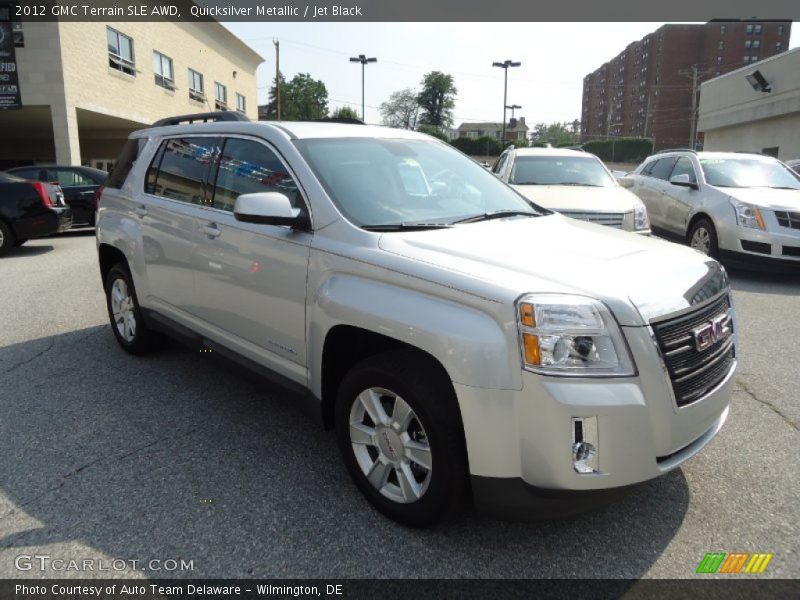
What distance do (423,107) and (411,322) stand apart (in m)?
105

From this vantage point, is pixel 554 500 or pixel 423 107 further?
pixel 423 107

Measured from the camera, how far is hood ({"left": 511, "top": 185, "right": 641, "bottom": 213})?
748cm

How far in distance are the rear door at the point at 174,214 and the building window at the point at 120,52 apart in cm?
2133

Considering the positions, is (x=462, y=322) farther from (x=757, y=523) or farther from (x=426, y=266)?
(x=757, y=523)

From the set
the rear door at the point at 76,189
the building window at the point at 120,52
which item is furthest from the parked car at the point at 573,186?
the building window at the point at 120,52

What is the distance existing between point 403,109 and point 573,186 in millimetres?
100037

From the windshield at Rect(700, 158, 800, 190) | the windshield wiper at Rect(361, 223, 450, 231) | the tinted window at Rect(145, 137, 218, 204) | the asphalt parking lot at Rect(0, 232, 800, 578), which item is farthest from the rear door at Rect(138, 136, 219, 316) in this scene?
the windshield at Rect(700, 158, 800, 190)

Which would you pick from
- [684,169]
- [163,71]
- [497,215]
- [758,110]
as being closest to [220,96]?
[163,71]

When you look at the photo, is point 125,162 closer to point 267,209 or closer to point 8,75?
point 267,209

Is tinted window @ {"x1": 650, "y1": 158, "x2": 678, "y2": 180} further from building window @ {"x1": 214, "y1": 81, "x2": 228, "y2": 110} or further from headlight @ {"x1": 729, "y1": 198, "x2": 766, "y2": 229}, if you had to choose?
building window @ {"x1": 214, "y1": 81, "x2": 228, "y2": 110}

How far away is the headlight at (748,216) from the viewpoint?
8044mm

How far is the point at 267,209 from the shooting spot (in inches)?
115

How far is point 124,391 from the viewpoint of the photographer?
4.30 m

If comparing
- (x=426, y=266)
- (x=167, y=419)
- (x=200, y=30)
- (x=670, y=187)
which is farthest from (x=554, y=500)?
(x=200, y=30)
